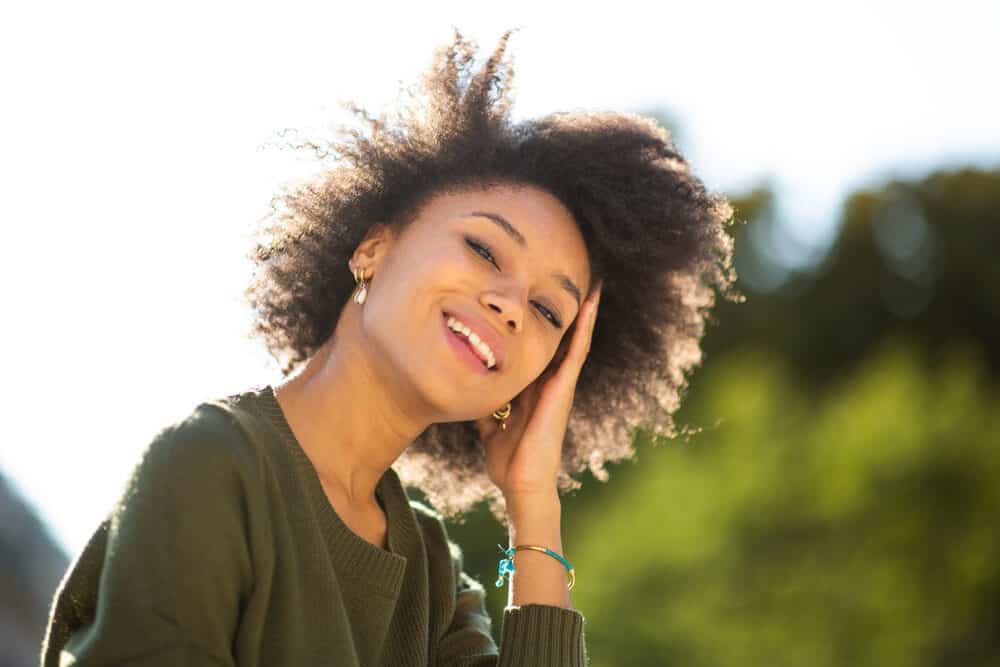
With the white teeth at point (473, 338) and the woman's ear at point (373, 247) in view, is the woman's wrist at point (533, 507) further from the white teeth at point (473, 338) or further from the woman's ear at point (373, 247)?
the woman's ear at point (373, 247)

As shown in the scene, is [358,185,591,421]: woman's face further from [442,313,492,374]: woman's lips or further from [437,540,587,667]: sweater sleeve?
[437,540,587,667]: sweater sleeve

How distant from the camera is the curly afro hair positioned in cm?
350

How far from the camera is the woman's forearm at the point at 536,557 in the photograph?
3.34m

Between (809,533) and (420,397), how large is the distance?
10270mm

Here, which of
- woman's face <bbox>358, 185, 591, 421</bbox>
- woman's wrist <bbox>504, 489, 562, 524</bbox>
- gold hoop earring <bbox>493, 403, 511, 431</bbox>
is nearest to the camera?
woman's face <bbox>358, 185, 591, 421</bbox>

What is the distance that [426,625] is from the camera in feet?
10.7

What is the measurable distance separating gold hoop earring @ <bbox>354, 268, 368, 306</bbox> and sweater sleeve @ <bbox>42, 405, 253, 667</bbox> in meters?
0.66

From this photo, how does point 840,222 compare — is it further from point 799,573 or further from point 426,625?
point 426,625

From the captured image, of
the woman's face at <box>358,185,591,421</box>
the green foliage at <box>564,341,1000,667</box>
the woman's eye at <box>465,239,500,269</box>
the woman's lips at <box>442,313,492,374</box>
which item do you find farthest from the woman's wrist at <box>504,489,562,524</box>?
the green foliage at <box>564,341,1000,667</box>

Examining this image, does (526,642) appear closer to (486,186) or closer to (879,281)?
(486,186)

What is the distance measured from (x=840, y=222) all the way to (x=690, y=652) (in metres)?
6.74

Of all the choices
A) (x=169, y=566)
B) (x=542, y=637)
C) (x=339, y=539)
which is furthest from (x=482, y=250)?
(x=169, y=566)

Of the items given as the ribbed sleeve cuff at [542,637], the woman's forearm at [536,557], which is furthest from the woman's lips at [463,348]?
the ribbed sleeve cuff at [542,637]

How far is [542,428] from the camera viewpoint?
3555 millimetres
